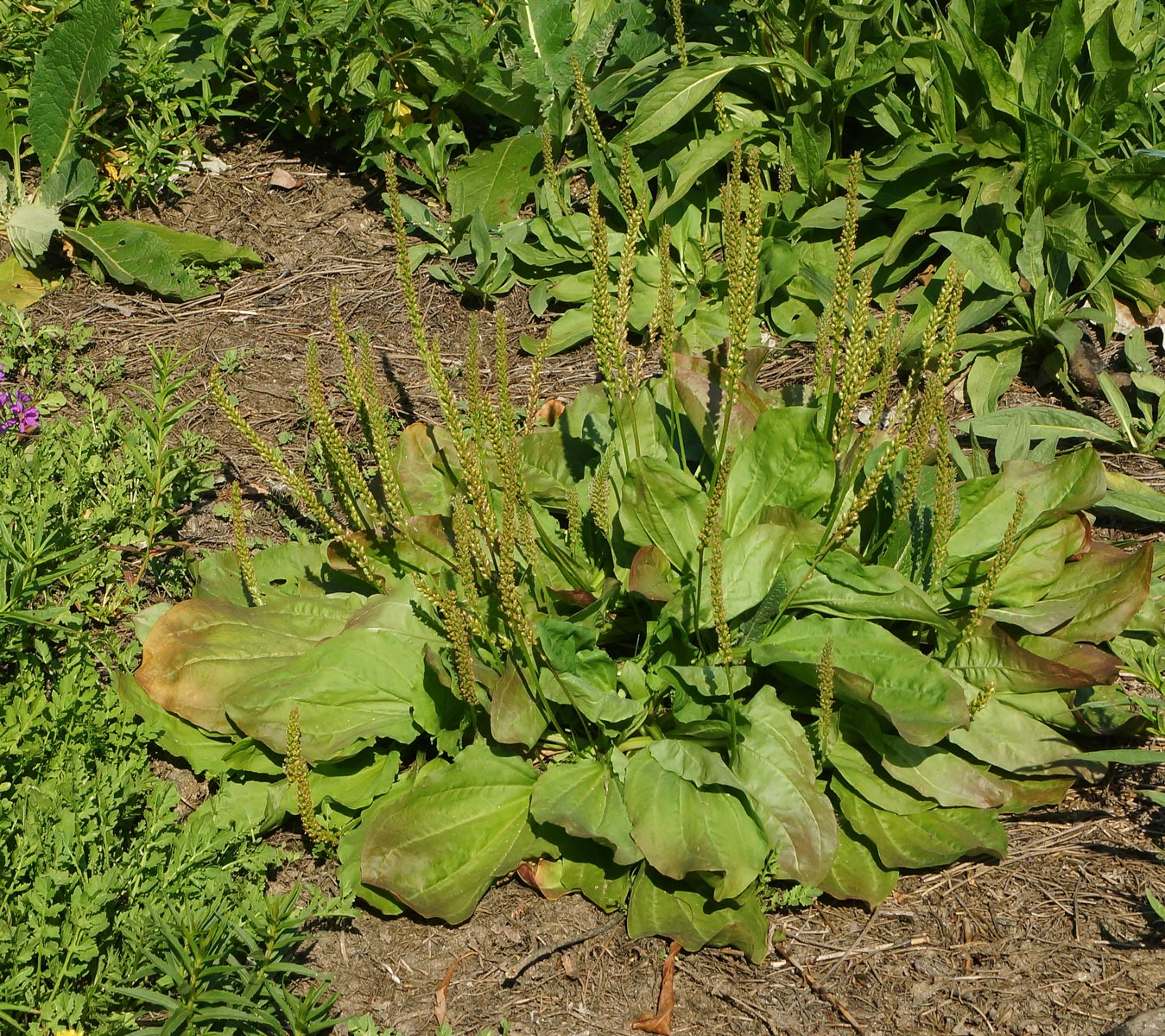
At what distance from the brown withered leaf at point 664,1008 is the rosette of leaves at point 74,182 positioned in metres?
3.31

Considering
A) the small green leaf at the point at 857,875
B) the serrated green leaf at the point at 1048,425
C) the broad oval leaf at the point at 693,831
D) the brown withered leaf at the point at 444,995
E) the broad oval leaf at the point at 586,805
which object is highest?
the serrated green leaf at the point at 1048,425

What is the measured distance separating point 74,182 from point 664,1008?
12.7 feet

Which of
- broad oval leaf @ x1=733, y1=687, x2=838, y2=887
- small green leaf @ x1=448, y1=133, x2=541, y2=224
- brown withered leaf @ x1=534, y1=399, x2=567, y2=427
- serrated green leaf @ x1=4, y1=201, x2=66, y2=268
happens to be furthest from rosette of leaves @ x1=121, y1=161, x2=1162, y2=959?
serrated green leaf @ x1=4, y1=201, x2=66, y2=268

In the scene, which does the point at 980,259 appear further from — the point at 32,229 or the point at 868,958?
the point at 32,229

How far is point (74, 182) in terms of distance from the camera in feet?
15.8

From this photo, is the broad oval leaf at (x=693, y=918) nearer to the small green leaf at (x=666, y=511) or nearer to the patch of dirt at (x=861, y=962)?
the patch of dirt at (x=861, y=962)

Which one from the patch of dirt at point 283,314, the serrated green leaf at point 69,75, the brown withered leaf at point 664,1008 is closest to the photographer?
the brown withered leaf at point 664,1008

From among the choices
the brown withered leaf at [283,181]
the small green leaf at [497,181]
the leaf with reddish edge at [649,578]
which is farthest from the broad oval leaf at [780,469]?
the brown withered leaf at [283,181]

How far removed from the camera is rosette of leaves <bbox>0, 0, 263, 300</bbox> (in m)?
4.66

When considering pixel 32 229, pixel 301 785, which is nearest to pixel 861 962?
pixel 301 785

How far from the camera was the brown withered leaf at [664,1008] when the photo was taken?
265 cm

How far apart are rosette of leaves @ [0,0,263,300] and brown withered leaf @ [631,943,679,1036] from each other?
3.31m

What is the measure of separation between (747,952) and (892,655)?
779 millimetres

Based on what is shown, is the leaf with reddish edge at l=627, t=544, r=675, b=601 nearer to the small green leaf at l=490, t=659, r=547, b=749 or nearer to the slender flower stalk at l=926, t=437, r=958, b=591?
the small green leaf at l=490, t=659, r=547, b=749
